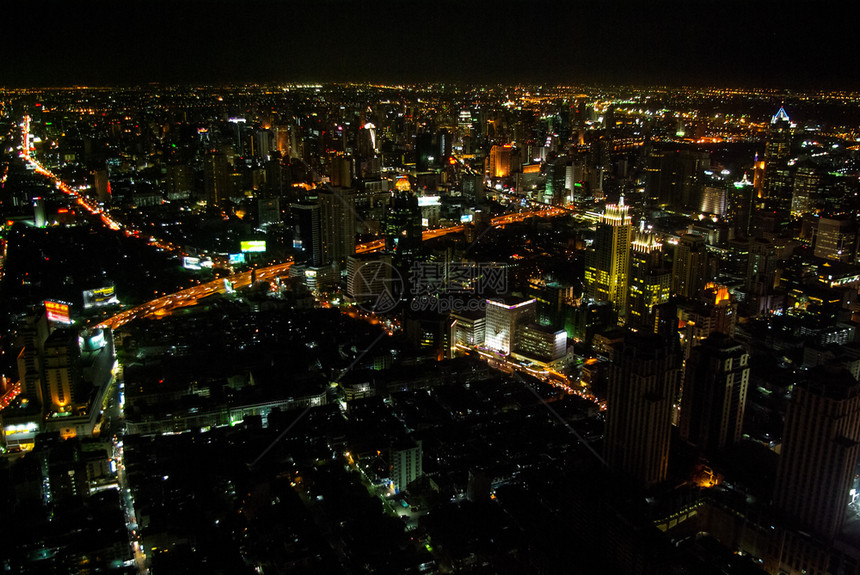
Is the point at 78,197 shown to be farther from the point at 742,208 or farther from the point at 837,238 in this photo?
the point at 837,238

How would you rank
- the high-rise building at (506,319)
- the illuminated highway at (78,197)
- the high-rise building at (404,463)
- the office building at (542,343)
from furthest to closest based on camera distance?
the illuminated highway at (78,197) < the high-rise building at (506,319) < the office building at (542,343) < the high-rise building at (404,463)

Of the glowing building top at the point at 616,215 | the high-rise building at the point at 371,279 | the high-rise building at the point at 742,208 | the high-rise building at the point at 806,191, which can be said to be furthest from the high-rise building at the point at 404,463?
the high-rise building at the point at 806,191

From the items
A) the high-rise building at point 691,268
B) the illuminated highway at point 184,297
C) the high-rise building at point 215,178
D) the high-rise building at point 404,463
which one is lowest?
the high-rise building at point 404,463

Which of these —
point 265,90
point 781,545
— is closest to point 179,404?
point 781,545

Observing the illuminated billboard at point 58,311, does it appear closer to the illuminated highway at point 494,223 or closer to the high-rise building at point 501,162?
the illuminated highway at point 494,223

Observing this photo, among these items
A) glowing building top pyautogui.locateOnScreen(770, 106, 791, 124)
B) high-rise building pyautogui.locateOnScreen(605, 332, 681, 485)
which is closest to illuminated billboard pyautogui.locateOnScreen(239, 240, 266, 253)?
high-rise building pyautogui.locateOnScreen(605, 332, 681, 485)

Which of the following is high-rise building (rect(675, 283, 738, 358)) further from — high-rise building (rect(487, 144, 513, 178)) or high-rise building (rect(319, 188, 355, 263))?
high-rise building (rect(487, 144, 513, 178))
